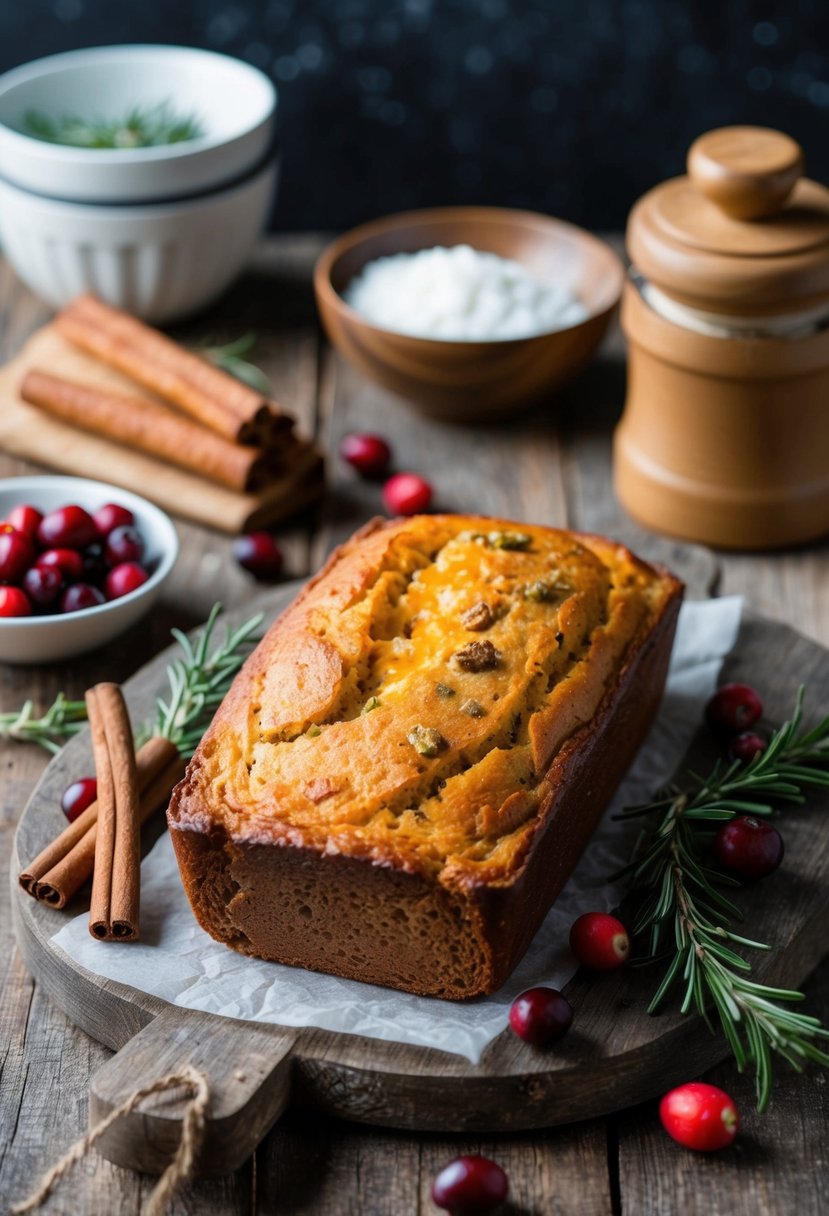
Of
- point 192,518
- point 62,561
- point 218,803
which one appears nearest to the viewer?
point 218,803

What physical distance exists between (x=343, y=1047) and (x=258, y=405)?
212 centimetres

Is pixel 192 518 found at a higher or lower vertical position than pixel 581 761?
lower

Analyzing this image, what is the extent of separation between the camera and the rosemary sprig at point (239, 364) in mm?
4523

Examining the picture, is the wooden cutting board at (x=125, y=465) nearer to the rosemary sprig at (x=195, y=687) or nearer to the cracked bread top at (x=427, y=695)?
the rosemary sprig at (x=195, y=687)

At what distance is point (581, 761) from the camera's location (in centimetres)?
261

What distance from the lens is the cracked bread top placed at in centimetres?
239

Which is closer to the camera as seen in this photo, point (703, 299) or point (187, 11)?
point (703, 299)

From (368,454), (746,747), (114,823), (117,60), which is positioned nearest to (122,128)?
(117,60)

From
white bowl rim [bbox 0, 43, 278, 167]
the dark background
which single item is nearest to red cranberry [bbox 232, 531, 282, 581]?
white bowl rim [bbox 0, 43, 278, 167]

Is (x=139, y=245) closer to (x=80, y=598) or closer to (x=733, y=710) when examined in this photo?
(x=80, y=598)

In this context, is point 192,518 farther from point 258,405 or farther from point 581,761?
point 581,761

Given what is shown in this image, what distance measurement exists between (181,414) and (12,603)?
3.56ft

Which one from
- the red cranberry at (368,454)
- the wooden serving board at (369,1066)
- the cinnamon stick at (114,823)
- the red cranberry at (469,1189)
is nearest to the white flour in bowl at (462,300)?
the red cranberry at (368,454)

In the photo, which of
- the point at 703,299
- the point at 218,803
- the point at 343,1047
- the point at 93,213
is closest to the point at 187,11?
the point at 93,213
